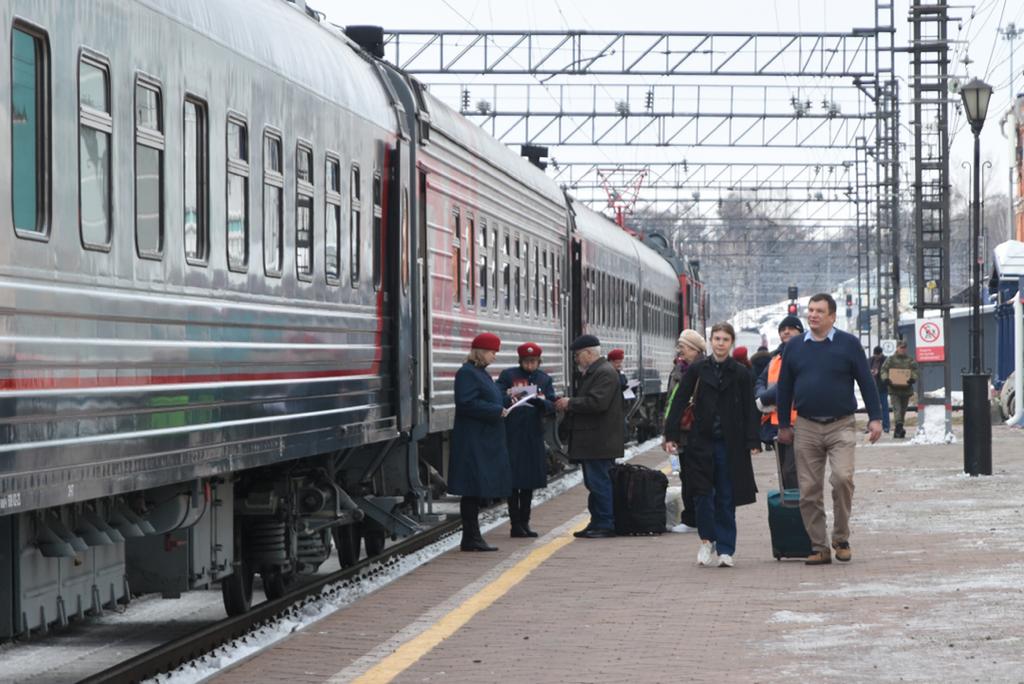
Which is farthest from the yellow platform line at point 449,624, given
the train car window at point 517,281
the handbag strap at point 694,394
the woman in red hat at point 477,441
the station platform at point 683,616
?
the train car window at point 517,281

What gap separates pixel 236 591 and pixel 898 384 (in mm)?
25055

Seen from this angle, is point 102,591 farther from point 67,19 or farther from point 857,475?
point 857,475

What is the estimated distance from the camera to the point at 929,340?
112 ft

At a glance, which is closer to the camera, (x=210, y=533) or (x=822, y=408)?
(x=210, y=533)

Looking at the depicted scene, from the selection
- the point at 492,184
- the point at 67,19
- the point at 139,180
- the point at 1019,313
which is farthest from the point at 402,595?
the point at 1019,313

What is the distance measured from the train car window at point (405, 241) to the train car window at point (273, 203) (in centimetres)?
330

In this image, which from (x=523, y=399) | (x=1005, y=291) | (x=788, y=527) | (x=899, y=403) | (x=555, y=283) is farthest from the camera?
(x=1005, y=291)

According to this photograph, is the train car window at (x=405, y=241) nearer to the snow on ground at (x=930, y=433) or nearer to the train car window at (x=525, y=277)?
the train car window at (x=525, y=277)

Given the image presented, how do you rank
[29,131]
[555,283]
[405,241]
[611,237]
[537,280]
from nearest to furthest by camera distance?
[29,131]
[405,241]
[537,280]
[555,283]
[611,237]

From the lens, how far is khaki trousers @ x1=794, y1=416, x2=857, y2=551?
14.0 m

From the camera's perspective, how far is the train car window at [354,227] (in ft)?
43.6

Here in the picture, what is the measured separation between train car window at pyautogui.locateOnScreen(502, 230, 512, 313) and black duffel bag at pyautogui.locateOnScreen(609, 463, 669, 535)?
139 inches

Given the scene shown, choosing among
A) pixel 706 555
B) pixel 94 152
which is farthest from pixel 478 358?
pixel 94 152

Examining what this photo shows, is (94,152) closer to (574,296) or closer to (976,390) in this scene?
(976,390)
